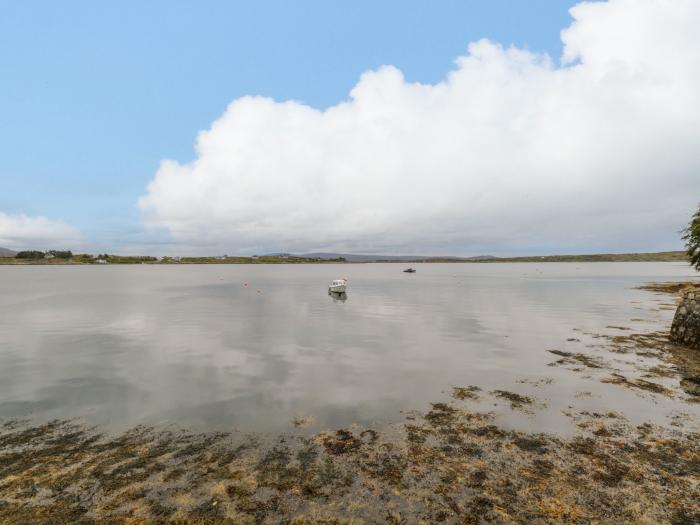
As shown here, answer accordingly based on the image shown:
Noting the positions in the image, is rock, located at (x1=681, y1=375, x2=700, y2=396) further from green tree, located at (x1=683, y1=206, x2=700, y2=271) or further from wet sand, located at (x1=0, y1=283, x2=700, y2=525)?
green tree, located at (x1=683, y1=206, x2=700, y2=271)

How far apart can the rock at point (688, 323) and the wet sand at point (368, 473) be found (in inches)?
669

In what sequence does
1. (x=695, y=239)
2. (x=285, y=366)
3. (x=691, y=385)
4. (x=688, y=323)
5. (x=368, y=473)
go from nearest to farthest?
(x=368, y=473), (x=691, y=385), (x=285, y=366), (x=688, y=323), (x=695, y=239)

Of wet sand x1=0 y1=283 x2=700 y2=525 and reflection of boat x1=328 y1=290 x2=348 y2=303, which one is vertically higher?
wet sand x1=0 y1=283 x2=700 y2=525

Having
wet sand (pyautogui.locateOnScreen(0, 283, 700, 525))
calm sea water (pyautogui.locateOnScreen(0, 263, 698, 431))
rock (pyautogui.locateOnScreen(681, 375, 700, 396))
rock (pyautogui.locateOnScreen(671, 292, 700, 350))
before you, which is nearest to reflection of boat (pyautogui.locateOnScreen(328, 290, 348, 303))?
calm sea water (pyautogui.locateOnScreen(0, 263, 698, 431))

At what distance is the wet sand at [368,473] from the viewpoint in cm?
917

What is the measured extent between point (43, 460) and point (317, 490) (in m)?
9.36

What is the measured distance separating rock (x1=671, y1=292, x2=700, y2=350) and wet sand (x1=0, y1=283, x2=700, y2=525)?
17003 millimetres

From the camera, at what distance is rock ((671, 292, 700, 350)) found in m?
27.6

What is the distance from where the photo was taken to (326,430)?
1431 centimetres

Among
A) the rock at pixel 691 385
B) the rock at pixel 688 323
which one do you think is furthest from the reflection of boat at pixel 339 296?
the rock at pixel 691 385

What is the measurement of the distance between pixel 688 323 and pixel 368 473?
3161 centimetres

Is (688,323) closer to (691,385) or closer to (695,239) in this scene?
(691,385)

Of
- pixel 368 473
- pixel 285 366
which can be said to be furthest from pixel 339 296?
pixel 368 473

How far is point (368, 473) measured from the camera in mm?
11047
